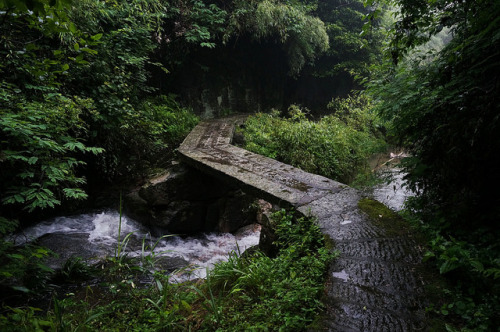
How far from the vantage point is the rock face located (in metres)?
5.91

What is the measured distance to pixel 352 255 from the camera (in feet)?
7.88

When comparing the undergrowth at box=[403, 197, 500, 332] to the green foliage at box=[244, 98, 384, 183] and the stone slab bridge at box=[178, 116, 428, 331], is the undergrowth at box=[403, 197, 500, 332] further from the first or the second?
the green foliage at box=[244, 98, 384, 183]

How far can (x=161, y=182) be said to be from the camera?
233 inches

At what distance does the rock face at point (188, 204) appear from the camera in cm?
591

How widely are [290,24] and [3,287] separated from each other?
1037cm

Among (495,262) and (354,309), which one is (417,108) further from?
(354,309)

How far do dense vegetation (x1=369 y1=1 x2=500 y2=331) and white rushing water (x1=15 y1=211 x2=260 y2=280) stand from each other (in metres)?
3.31

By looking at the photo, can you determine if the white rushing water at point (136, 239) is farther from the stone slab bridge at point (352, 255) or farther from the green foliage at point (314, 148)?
the green foliage at point (314, 148)

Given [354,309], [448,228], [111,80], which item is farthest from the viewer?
[111,80]

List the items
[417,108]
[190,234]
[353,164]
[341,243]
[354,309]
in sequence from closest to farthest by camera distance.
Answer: [354,309]
[417,108]
[341,243]
[190,234]
[353,164]

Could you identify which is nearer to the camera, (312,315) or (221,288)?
(312,315)

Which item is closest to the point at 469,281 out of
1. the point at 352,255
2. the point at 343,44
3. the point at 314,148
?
the point at 352,255

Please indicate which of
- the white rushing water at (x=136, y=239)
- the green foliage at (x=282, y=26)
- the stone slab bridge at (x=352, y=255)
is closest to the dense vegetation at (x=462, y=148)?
the stone slab bridge at (x=352, y=255)

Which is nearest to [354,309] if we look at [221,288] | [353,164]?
[221,288]
